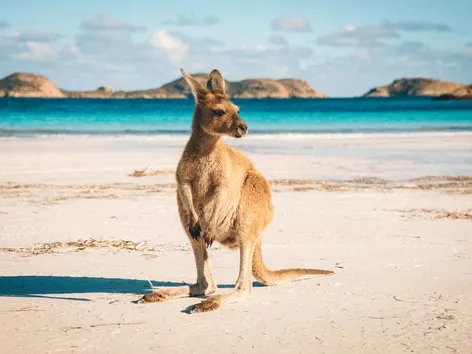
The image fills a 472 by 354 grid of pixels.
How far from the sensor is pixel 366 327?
12.3 feet

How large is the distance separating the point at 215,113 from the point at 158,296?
112cm

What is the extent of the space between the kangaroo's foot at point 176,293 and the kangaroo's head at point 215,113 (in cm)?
95

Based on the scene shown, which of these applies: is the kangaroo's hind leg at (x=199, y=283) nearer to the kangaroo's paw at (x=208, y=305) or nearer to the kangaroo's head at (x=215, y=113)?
the kangaroo's paw at (x=208, y=305)

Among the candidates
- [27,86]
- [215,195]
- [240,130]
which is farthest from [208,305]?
[27,86]

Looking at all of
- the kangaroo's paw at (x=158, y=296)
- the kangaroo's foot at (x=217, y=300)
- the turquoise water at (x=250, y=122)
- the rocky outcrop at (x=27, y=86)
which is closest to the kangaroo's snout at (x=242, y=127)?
the kangaroo's foot at (x=217, y=300)

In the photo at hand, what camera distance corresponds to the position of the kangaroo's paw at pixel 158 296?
4199mm

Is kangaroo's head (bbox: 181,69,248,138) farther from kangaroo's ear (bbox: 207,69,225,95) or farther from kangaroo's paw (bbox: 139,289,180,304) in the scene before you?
kangaroo's paw (bbox: 139,289,180,304)

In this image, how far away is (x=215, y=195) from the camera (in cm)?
Answer: 423

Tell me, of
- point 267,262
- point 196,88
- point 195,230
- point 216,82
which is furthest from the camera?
point 267,262

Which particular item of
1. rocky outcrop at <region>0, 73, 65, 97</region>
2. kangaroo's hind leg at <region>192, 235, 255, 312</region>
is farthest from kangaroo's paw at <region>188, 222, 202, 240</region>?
rocky outcrop at <region>0, 73, 65, 97</region>

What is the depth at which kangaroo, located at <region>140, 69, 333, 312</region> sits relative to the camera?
4.23m

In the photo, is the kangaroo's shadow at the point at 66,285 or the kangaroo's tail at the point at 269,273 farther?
the kangaroo's tail at the point at 269,273

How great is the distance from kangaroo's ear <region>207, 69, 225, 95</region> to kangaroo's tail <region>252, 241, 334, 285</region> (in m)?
0.98

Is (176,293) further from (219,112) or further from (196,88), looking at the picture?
(196,88)
